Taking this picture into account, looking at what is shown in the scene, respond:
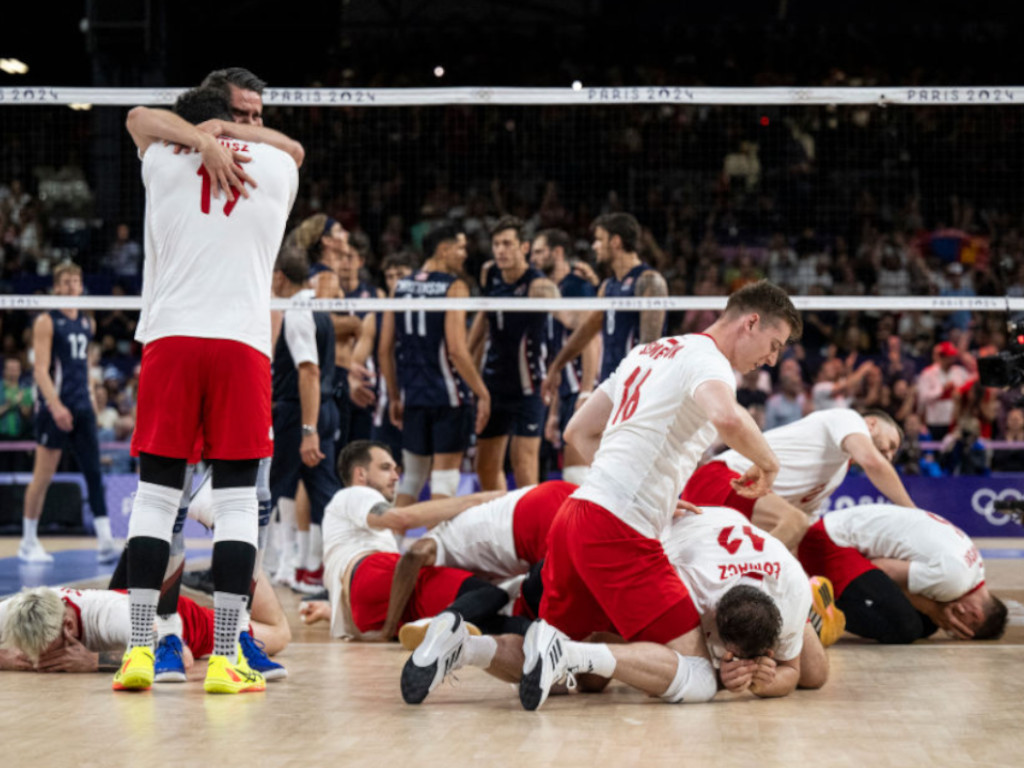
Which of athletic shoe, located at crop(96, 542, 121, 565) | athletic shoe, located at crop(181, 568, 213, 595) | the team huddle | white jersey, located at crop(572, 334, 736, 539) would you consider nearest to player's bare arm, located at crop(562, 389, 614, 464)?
the team huddle

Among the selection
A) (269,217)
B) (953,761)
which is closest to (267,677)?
(269,217)

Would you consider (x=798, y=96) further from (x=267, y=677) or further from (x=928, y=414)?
(x=928, y=414)

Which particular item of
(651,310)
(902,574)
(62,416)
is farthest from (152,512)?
(62,416)

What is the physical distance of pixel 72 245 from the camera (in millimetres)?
14461

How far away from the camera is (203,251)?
14.1 feet

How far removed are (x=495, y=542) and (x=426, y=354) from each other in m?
2.89

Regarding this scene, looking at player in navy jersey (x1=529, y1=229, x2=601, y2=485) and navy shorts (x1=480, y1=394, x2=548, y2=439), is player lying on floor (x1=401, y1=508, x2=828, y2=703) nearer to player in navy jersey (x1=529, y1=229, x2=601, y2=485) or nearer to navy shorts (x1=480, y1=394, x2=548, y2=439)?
navy shorts (x1=480, y1=394, x2=548, y2=439)

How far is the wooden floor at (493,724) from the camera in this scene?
3281mm

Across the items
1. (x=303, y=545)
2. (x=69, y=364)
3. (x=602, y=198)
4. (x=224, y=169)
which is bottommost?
(x=303, y=545)

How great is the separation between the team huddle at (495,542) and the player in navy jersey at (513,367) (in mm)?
2478

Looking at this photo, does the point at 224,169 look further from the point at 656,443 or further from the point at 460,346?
the point at 460,346

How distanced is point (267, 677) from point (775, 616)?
1.82 m

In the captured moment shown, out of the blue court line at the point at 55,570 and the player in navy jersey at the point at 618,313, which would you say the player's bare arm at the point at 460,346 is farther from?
the blue court line at the point at 55,570

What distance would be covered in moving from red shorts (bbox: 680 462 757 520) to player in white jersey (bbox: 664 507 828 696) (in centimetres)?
124
